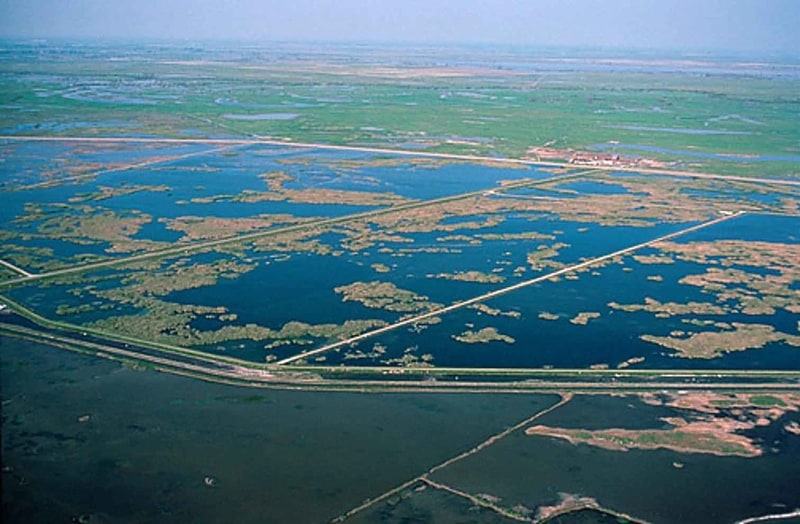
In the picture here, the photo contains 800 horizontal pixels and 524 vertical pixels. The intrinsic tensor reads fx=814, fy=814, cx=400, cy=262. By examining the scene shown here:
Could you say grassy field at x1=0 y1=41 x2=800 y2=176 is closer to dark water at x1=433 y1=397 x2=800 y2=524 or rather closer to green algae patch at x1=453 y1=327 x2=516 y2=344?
green algae patch at x1=453 y1=327 x2=516 y2=344

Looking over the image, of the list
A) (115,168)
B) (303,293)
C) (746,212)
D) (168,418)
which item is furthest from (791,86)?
(168,418)

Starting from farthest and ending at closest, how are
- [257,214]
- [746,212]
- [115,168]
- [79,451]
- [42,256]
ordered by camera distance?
[115,168], [746,212], [257,214], [42,256], [79,451]

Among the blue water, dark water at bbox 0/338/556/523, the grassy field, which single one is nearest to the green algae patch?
dark water at bbox 0/338/556/523

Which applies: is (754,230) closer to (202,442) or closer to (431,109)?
(202,442)

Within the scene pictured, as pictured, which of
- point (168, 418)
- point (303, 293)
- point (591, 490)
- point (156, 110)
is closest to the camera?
point (591, 490)

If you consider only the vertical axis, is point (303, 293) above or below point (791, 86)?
below

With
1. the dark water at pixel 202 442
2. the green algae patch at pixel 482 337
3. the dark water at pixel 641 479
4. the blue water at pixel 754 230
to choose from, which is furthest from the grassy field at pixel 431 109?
the dark water at pixel 202 442

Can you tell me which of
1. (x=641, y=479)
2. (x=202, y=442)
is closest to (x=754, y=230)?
(x=641, y=479)

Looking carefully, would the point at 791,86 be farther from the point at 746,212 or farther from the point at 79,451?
the point at 79,451
